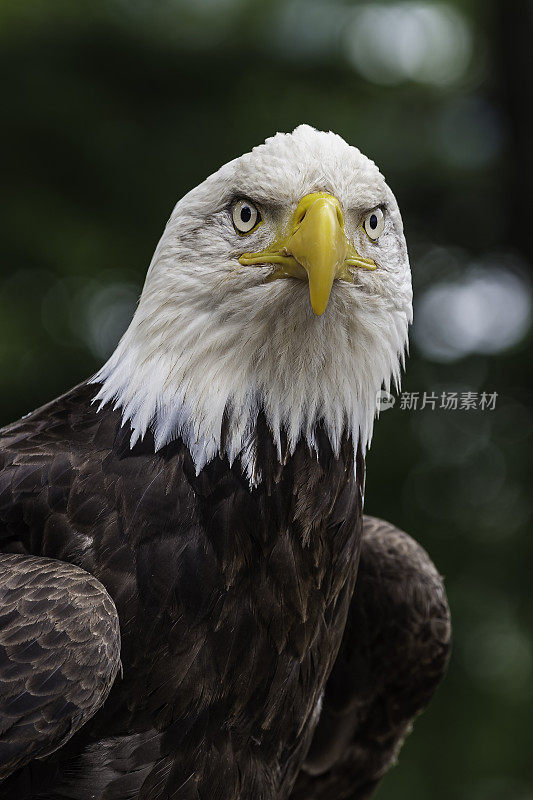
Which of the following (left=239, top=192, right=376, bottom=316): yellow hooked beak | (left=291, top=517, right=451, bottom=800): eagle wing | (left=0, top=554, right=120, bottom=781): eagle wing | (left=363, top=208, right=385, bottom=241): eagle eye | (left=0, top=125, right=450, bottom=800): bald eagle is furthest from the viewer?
(left=291, top=517, right=451, bottom=800): eagle wing

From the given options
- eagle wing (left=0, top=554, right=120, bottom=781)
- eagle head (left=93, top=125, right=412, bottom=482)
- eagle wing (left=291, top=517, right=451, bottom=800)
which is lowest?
eagle wing (left=291, top=517, right=451, bottom=800)

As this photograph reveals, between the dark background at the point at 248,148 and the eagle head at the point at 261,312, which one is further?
the dark background at the point at 248,148

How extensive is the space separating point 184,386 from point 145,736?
87 cm

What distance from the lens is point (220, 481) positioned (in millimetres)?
2451

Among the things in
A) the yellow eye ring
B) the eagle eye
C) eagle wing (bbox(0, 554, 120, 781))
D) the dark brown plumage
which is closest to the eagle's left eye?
the yellow eye ring

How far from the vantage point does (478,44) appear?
8242 mm

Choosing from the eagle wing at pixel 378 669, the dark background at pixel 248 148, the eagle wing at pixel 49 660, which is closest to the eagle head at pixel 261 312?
the eagle wing at pixel 49 660

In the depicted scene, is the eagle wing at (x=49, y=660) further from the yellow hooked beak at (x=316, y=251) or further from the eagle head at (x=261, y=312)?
the yellow hooked beak at (x=316, y=251)

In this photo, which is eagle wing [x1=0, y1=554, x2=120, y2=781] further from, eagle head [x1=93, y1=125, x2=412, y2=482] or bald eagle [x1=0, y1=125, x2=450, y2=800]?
eagle head [x1=93, y1=125, x2=412, y2=482]

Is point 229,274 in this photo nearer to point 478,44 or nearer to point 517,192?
point 517,192

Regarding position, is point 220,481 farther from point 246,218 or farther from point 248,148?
point 248,148

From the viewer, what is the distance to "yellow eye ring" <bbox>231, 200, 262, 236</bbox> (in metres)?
2.43

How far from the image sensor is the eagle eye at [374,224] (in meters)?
2.52

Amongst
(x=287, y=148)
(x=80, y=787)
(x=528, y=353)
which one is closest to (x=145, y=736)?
(x=80, y=787)
